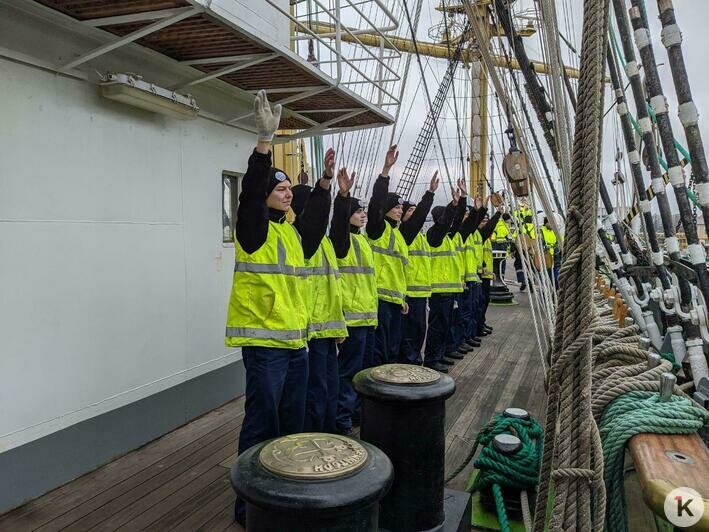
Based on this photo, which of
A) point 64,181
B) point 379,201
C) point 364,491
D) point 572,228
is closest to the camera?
point 572,228

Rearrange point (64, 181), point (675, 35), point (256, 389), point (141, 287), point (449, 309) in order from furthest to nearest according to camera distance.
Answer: point (449, 309) < point (141, 287) < point (64, 181) < point (256, 389) < point (675, 35)

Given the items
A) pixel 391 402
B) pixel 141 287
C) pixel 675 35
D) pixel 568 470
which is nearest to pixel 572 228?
pixel 568 470

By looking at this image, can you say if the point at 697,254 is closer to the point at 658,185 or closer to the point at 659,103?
the point at 658,185

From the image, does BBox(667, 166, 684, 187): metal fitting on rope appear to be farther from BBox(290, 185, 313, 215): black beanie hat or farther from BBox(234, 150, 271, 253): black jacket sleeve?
BBox(290, 185, 313, 215): black beanie hat

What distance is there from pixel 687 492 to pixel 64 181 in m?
3.35

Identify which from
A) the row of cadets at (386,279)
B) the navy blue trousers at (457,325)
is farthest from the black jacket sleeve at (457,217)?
the row of cadets at (386,279)

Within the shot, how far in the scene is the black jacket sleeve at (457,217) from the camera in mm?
6723

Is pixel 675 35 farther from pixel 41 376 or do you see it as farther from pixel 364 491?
pixel 41 376

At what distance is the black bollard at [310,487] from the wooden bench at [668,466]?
2.32 ft

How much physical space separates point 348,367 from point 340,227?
1.17 meters

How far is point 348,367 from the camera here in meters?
4.31

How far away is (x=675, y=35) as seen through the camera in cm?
224

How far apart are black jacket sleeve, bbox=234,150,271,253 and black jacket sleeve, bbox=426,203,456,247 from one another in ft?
12.2

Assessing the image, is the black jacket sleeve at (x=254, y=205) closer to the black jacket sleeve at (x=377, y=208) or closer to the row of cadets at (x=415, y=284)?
the black jacket sleeve at (x=377, y=208)
